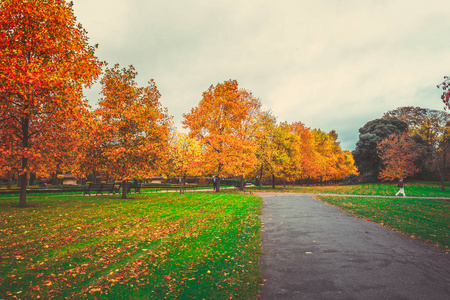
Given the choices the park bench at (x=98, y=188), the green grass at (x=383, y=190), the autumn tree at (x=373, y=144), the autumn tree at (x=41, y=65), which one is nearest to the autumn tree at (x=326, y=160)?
the autumn tree at (x=373, y=144)

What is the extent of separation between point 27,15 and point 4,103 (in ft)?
13.1

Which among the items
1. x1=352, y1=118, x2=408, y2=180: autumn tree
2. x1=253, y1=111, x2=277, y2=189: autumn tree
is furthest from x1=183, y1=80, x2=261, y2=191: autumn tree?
x1=352, y1=118, x2=408, y2=180: autumn tree

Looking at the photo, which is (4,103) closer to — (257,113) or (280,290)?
(280,290)

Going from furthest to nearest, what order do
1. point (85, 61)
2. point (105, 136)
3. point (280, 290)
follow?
point (105, 136)
point (85, 61)
point (280, 290)

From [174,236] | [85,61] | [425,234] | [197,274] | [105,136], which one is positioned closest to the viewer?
[197,274]

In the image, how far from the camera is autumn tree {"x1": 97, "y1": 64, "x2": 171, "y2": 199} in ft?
53.5

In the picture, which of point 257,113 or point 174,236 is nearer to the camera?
point 174,236

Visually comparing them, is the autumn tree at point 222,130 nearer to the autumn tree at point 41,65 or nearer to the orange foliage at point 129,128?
the orange foliage at point 129,128

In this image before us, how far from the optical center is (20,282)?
13.3 ft

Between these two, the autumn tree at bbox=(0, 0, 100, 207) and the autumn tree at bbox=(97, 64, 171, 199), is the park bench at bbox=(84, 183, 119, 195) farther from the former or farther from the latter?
the autumn tree at bbox=(0, 0, 100, 207)

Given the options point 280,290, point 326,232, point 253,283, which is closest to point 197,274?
point 253,283


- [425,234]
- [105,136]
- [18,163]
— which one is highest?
[105,136]

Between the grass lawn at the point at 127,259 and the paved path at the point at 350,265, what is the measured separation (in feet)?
1.70

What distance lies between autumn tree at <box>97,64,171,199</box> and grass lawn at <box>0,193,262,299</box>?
7184 millimetres
